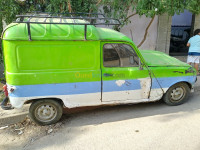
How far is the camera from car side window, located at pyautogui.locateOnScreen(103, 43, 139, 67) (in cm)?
384

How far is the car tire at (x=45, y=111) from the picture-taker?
3.71 metres

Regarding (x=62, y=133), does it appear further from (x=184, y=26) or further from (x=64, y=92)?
(x=184, y=26)

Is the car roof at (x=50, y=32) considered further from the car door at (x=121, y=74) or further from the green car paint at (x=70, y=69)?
the car door at (x=121, y=74)

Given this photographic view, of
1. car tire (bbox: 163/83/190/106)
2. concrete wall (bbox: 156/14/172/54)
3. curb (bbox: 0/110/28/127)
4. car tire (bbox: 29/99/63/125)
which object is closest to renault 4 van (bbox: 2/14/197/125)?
car tire (bbox: 29/99/63/125)

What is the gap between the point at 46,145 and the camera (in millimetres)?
3318

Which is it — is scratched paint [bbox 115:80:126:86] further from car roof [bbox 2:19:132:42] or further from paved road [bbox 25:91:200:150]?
car roof [bbox 2:19:132:42]

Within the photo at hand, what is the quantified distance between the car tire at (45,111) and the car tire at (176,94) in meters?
2.51

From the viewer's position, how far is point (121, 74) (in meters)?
3.92

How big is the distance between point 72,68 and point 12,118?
1772 millimetres

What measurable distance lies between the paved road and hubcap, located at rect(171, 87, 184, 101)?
0.22 metres

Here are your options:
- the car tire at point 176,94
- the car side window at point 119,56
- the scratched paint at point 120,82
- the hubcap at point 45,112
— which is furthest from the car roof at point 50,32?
the car tire at point 176,94

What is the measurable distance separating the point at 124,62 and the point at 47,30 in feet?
5.38

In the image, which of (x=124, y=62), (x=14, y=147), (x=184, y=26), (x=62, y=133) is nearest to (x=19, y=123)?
(x=14, y=147)

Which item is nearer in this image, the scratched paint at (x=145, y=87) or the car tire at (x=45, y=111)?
the car tire at (x=45, y=111)
